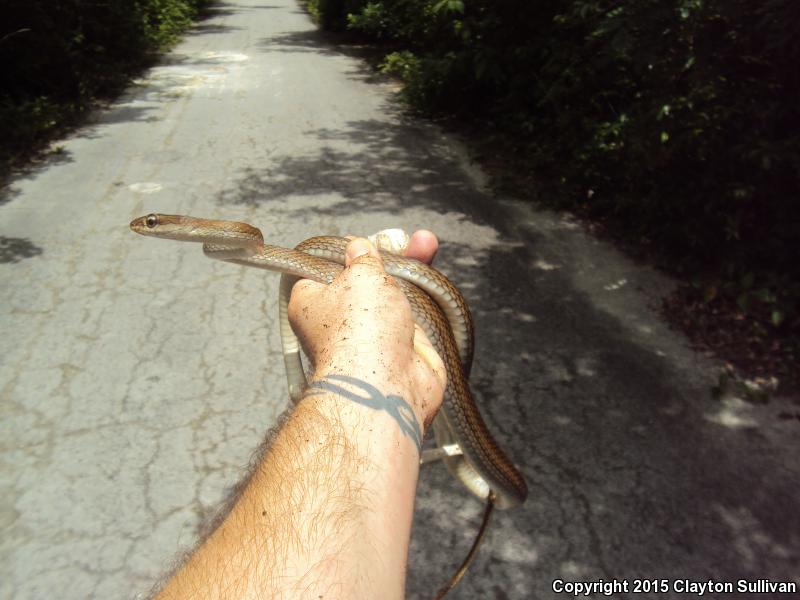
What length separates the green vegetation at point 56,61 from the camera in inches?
317

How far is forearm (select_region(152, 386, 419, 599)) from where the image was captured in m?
1.05

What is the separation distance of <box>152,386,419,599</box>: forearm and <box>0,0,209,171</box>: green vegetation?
7.54 meters

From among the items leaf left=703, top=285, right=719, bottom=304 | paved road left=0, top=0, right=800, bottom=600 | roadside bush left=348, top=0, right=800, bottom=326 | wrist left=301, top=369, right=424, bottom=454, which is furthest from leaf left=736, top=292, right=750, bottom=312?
wrist left=301, top=369, right=424, bottom=454

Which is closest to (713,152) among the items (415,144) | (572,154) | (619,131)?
(619,131)

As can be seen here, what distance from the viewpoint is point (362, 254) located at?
1780 millimetres

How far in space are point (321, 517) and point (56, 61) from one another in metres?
10.7

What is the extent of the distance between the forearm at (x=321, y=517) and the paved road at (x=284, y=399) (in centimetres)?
152

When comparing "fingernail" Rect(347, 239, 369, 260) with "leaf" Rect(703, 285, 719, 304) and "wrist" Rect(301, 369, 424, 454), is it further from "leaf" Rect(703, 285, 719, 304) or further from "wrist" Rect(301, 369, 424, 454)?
"leaf" Rect(703, 285, 719, 304)

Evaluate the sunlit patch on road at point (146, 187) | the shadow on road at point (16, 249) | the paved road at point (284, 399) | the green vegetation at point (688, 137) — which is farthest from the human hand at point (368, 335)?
the sunlit patch on road at point (146, 187)

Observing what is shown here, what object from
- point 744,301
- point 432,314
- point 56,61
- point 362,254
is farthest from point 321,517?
point 56,61

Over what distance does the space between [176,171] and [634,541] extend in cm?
631

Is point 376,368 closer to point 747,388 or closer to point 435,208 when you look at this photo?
point 747,388

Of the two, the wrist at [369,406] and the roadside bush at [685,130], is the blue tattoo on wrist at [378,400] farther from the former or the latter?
the roadside bush at [685,130]

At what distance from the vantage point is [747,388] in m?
3.68
